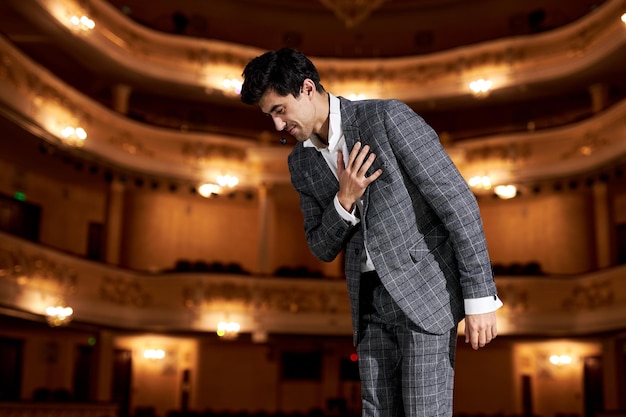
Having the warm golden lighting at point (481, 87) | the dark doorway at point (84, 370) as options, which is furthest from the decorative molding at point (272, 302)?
the warm golden lighting at point (481, 87)

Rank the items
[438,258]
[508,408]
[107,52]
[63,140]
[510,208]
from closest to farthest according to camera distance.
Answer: [438,258] < [63,140] < [107,52] < [508,408] < [510,208]

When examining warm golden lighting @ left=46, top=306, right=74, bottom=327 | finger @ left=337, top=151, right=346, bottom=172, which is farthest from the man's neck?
warm golden lighting @ left=46, top=306, right=74, bottom=327

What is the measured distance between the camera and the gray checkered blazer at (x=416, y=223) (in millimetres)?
2553

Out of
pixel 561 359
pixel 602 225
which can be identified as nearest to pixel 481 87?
pixel 602 225

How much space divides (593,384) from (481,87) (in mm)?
8018

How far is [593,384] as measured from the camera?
66.3 ft

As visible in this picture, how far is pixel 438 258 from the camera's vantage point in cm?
268

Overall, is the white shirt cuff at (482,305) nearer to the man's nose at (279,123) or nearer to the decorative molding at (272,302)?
the man's nose at (279,123)

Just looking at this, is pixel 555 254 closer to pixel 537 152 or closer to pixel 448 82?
pixel 537 152

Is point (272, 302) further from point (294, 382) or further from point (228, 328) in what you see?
point (294, 382)

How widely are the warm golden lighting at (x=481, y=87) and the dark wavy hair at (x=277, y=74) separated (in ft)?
62.1

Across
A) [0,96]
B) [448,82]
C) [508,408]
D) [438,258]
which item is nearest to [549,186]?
[448,82]

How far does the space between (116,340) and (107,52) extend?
728 cm

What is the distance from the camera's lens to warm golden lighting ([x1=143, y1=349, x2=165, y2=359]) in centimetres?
2108
